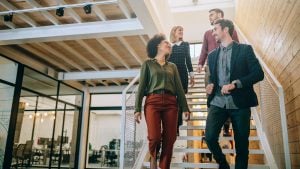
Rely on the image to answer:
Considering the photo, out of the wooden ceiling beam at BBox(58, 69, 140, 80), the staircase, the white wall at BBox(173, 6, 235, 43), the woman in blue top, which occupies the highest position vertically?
the white wall at BBox(173, 6, 235, 43)

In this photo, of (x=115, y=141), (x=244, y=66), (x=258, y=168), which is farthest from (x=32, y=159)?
(x=244, y=66)

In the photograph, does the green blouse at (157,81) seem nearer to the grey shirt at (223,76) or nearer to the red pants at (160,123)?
the red pants at (160,123)

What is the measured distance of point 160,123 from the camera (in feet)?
8.02

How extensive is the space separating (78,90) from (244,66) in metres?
8.37

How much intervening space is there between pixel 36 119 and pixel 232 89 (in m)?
7.15

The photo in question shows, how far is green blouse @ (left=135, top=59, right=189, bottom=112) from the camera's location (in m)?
2.54

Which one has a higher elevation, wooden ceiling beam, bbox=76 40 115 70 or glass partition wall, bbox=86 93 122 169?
wooden ceiling beam, bbox=76 40 115 70

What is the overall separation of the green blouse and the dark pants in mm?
293

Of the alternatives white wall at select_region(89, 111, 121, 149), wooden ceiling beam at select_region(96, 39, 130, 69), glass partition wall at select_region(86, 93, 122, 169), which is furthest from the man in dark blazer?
white wall at select_region(89, 111, 121, 149)

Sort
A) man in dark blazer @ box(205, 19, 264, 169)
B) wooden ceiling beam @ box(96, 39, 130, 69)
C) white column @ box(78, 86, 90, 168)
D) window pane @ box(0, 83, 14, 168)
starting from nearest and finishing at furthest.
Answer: man in dark blazer @ box(205, 19, 264, 169) → wooden ceiling beam @ box(96, 39, 130, 69) → window pane @ box(0, 83, 14, 168) → white column @ box(78, 86, 90, 168)

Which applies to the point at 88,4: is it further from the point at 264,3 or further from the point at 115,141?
the point at 115,141

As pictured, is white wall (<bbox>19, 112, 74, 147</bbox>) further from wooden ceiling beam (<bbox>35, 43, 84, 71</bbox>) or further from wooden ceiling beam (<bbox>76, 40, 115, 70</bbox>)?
wooden ceiling beam (<bbox>76, 40, 115, 70</bbox>)

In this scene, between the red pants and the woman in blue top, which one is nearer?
the red pants

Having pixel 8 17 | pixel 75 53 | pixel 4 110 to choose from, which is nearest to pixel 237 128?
pixel 8 17
